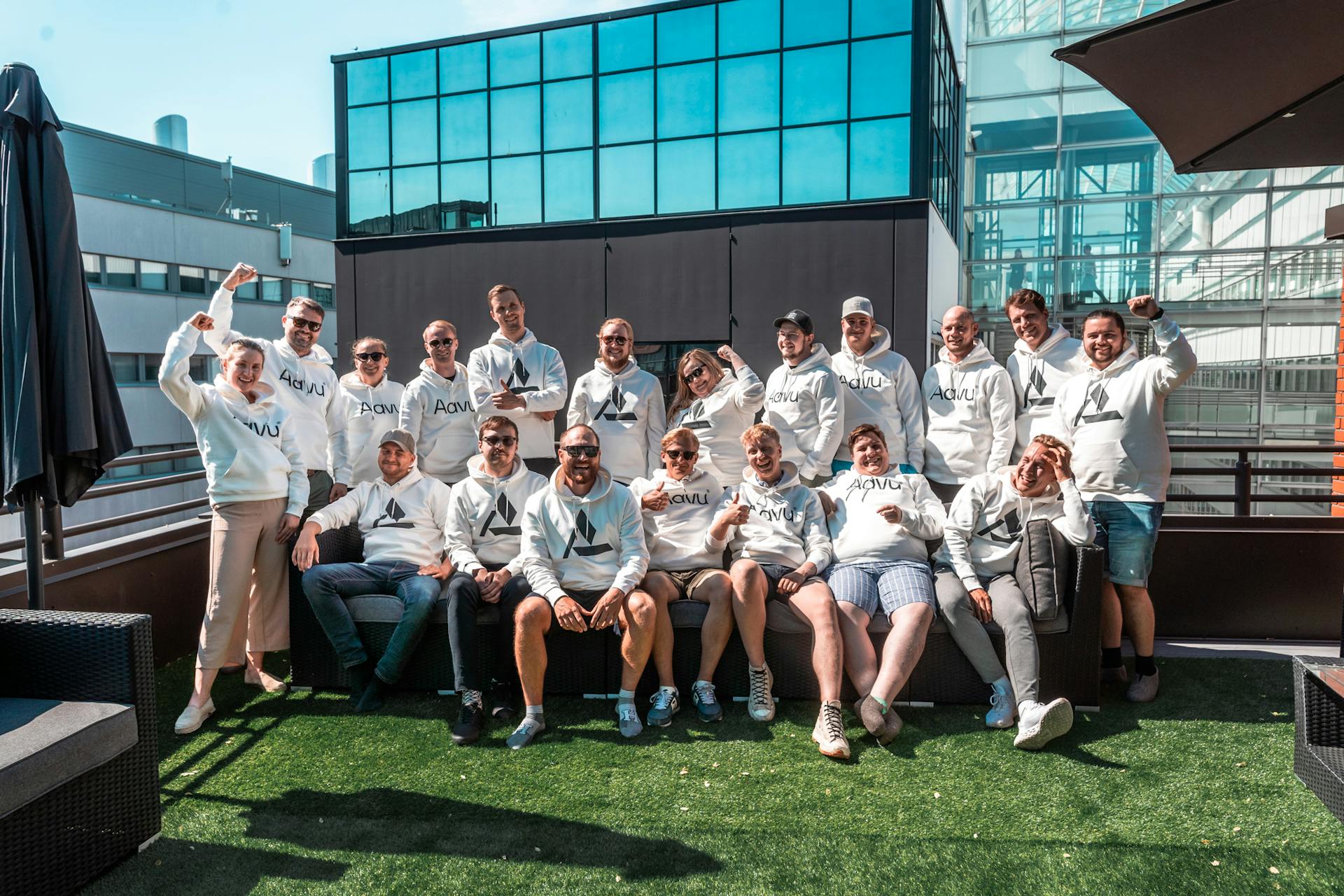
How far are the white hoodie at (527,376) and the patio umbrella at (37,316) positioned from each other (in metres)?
2.01

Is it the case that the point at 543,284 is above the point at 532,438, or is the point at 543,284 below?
above

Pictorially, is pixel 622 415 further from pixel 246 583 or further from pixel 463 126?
pixel 463 126

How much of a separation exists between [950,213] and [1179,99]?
1453 cm

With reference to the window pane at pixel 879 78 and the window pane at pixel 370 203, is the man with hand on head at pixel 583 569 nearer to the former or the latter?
the window pane at pixel 879 78

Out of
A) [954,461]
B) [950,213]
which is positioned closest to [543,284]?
[950,213]

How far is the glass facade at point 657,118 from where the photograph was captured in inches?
532

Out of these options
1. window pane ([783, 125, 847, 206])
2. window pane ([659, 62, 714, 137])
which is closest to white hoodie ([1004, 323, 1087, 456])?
window pane ([783, 125, 847, 206])

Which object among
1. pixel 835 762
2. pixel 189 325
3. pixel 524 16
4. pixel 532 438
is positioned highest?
pixel 524 16

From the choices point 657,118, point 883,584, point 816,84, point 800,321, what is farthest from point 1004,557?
point 657,118

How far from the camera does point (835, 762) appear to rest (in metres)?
3.16

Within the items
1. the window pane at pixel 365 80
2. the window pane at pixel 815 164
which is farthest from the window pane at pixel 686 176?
the window pane at pixel 365 80

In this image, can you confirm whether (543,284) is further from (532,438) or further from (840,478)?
(840,478)

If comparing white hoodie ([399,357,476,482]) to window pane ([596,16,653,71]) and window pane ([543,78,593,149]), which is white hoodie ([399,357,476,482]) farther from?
window pane ([596,16,653,71])

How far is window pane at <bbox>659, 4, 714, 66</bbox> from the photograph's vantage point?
47.4 feet
